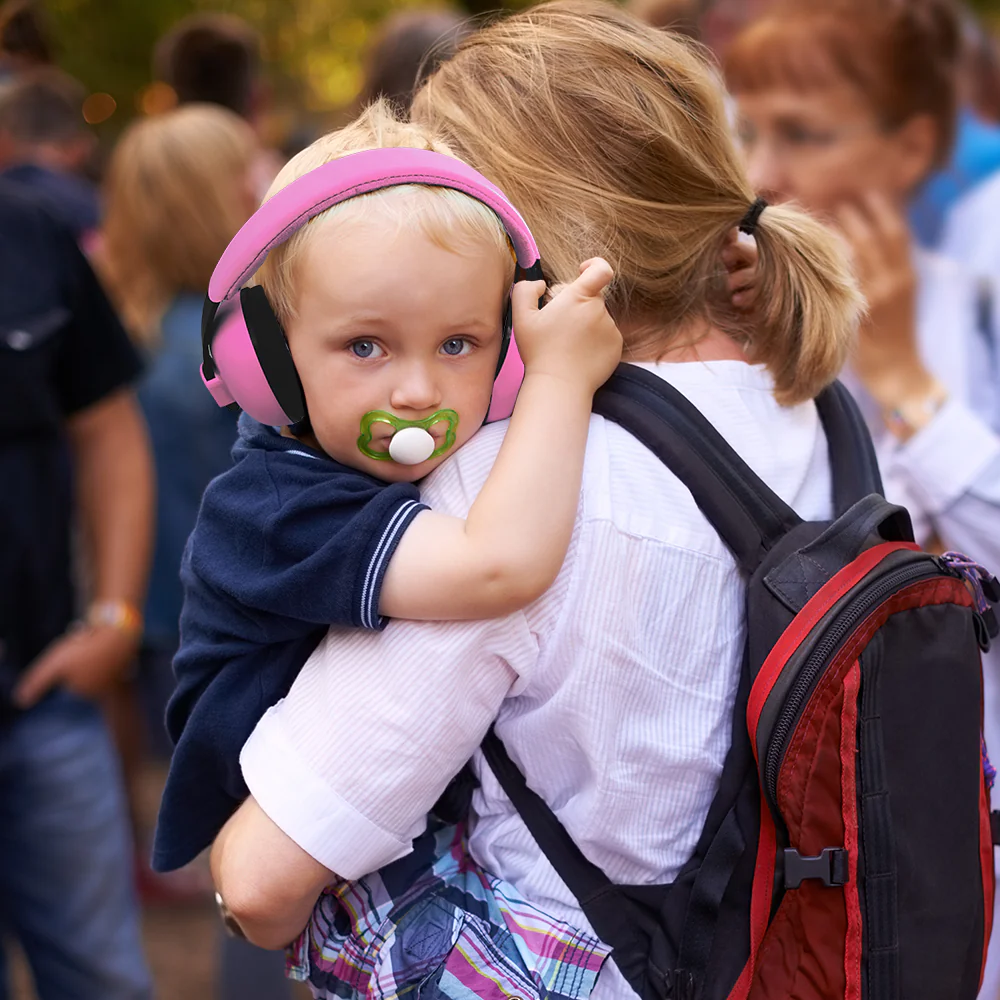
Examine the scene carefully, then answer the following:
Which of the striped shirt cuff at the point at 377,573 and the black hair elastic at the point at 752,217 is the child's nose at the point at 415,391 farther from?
the black hair elastic at the point at 752,217

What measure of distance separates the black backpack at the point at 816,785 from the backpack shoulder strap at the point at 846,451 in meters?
0.10

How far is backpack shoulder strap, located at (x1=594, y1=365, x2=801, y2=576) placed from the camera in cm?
138

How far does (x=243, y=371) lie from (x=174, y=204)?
2741 millimetres

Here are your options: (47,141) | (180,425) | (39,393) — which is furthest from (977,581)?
(47,141)

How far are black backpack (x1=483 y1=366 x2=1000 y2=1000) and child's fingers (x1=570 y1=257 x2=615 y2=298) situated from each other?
0.12 meters

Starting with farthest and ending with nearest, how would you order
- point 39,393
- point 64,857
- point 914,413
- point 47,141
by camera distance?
point 47,141, point 64,857, point 39,393, point 914,413

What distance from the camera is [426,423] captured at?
137 centimetres

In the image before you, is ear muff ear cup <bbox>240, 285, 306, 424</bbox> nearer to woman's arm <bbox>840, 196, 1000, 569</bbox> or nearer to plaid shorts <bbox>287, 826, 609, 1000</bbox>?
plaid shorts <bbox>287, 826, 609, 1000</bbox>

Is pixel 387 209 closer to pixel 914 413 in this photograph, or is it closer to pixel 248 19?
pixel 914 413

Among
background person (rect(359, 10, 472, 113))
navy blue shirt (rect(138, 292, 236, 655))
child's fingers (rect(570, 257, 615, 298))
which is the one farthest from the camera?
navy blue shirt (rect(138, 292, 236, 655))

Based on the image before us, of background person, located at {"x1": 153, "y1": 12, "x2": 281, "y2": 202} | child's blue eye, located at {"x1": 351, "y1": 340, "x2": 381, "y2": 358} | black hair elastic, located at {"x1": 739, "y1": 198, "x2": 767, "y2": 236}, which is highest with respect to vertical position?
background person, located at {"x1": 153, "y1": 12, "x2": 281, "y2": 202}

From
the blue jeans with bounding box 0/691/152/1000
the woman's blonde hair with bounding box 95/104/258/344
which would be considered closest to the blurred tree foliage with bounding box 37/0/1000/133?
the woman's blonde hair with bounding box 95/104/258/344

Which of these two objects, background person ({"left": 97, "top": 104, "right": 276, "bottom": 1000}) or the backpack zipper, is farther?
background person ({"left": 97, "top": 104, "right": 276, "bottom": 1000})

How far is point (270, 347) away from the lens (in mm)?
1398
